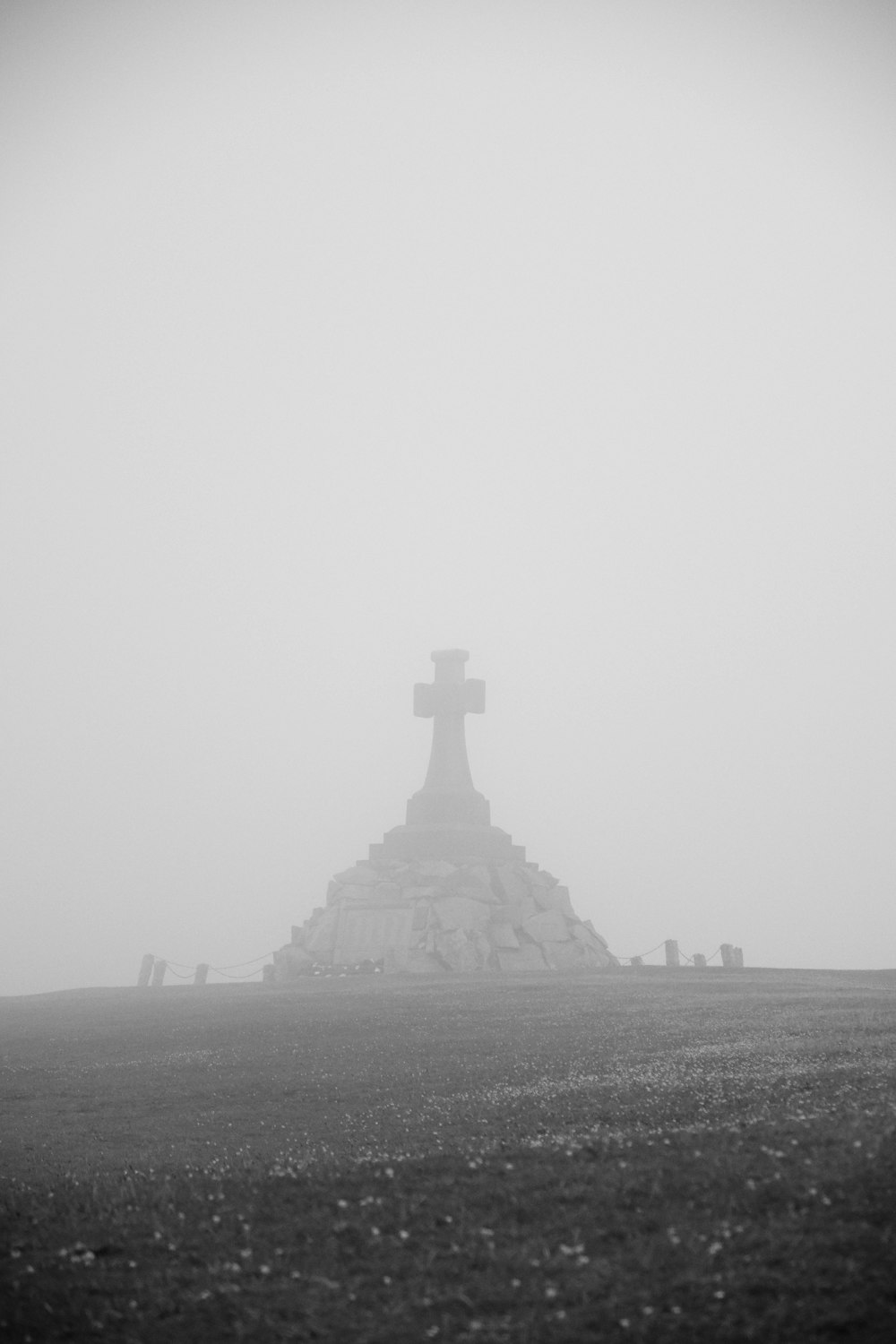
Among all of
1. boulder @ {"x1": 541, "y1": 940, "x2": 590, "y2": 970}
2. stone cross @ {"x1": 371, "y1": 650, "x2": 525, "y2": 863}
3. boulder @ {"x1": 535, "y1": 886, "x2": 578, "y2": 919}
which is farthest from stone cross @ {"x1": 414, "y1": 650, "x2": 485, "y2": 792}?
boulder @ {"x1": 541, "y1": 940, "x2": 590, "y2": 970}

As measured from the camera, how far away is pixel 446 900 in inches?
2382

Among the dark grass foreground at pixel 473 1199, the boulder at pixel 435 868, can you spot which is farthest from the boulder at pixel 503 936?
the dark grass foreground at pixel 473 1199

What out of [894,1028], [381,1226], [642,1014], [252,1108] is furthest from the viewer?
[642,1014]

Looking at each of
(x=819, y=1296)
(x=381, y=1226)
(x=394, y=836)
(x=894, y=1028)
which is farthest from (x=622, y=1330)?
(x=394, y=836)

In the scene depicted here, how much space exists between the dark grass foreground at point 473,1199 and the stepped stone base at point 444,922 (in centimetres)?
3384

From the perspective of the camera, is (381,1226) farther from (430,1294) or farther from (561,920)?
(561,920)

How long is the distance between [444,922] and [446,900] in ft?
6.69

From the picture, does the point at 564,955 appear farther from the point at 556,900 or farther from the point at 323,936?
the point at 323,936

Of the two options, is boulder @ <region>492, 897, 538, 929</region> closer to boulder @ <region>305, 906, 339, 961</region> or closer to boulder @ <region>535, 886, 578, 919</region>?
boulder @ <region>535, 886, 578, 919</region>

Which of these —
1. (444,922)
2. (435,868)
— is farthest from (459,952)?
(435,868)

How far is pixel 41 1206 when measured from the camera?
1179 centimetres

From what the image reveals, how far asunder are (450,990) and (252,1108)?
73.2ft

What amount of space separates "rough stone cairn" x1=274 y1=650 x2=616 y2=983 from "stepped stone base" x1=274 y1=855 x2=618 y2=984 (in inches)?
2.9

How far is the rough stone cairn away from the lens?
57.7 m
